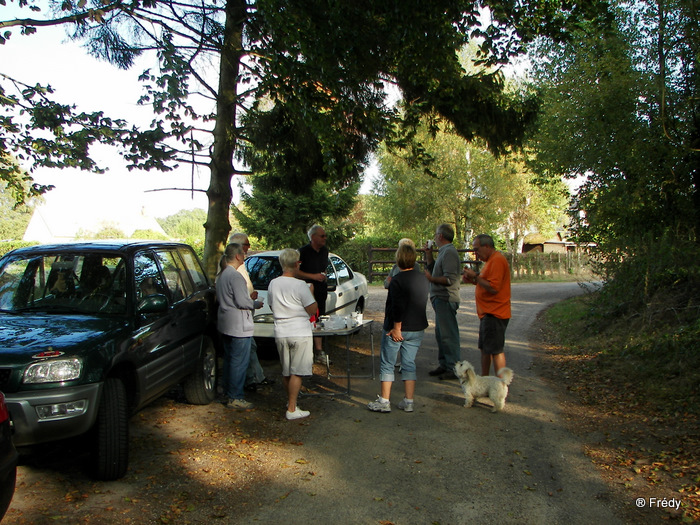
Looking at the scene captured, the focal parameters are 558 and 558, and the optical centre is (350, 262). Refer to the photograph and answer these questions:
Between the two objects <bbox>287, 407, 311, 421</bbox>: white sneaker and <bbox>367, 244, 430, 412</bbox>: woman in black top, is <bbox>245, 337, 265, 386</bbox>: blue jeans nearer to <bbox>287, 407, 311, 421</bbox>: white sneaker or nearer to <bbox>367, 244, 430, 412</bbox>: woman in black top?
<bbox>287, 407, 311, 421</bbox>: white sneaker

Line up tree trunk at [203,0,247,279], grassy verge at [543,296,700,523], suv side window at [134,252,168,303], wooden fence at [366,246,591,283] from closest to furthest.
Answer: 1. grassy verge at [543,296,700,523]
2. suv side window at [134,252,168,303]
3. tree trunk at [203,0,247,279]
4. wooden fence at [366,246,591,283]

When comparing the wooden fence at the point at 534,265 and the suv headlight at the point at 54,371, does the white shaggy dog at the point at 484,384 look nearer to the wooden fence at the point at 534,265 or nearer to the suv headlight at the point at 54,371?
the suv headlight at the point at 54,371

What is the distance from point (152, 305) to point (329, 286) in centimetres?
508

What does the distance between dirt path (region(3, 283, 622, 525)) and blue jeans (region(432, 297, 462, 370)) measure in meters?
0.89

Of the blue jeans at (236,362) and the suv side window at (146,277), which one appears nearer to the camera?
the suv side window at (146,277)

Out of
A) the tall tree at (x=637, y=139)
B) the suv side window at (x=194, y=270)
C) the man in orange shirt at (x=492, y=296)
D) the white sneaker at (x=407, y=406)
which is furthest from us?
the tall tree at (x=637, y=139)

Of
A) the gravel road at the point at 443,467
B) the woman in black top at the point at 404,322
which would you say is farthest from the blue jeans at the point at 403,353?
the gravel road at the point at 443,467

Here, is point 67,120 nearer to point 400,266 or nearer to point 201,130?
point 201,130

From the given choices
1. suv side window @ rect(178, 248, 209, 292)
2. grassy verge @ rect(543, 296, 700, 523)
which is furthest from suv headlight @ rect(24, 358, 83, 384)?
grassy verge @ rect(543, 296, 700, 523)

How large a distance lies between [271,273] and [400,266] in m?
3.48

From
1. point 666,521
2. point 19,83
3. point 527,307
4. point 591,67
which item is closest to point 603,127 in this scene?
point 591,67

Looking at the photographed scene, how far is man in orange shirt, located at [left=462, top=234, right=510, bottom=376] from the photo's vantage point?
645cm

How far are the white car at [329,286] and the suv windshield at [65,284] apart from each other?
3123 mm

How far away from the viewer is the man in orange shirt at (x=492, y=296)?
21.2ft
